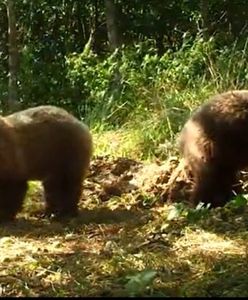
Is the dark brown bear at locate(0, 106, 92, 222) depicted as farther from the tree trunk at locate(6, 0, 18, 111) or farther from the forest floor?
the tree trunk at locate(6, 0, 18, 111)

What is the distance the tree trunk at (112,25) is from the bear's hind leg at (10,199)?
30.2ft

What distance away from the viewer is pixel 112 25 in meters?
16.3

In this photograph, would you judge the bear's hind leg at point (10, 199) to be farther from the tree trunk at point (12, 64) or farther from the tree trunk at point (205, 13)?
the tree trunk at point (205, 13)

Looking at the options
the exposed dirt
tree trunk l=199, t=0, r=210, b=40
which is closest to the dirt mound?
the exposed dirt

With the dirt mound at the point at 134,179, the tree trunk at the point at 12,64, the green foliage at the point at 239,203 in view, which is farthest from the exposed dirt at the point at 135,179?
the tree trunk at the point at 12,64

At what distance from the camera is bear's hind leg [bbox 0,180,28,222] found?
6.86 m

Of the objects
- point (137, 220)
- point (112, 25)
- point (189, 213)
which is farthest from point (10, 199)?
point (112, 25)

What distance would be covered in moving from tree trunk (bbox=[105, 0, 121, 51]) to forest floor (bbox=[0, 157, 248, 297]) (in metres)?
9.21

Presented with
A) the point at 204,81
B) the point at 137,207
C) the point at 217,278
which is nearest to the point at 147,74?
the point at 204,81

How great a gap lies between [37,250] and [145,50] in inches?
357

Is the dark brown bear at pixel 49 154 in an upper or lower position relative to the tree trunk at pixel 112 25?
upper

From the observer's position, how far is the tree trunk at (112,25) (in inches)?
630

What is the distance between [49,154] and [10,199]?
63cm

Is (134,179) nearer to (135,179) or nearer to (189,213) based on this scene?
(135,179)
